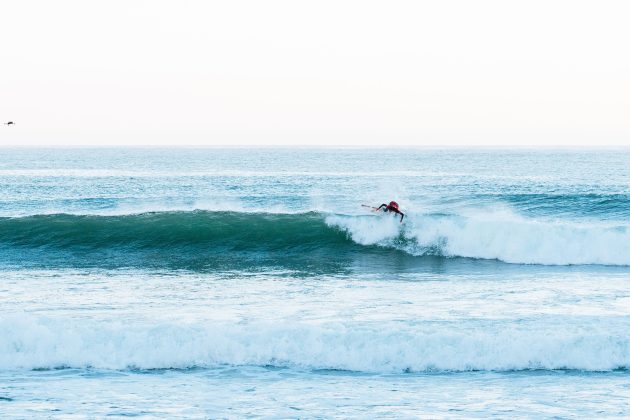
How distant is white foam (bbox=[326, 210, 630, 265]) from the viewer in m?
20.0

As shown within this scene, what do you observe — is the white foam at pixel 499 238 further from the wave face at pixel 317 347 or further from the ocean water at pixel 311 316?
the wave face at pixel 317 347

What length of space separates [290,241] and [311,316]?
33.3 feet

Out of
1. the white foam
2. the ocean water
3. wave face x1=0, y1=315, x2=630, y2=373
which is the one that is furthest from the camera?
the white foam

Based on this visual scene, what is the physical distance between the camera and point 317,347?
1084 centimetres

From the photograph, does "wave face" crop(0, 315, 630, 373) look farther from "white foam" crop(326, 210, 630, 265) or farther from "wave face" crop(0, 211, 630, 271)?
"white foam" crop(326, 210, 630, 265)

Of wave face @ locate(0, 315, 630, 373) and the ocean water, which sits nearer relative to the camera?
the ocean water

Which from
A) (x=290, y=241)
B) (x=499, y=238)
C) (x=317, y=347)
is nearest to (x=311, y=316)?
(x=317, y=347)

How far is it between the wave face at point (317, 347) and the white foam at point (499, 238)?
8.86 metres

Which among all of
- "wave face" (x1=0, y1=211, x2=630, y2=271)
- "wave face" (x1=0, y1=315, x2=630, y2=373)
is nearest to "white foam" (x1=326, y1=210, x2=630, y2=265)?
"wave face" (x1=0, y1=211, x2=630, y2=271)

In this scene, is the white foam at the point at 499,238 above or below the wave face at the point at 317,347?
above

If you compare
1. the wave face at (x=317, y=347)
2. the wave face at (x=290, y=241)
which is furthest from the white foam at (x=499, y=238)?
the wave face at (x=317, y=347)

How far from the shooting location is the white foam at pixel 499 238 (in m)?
20.0

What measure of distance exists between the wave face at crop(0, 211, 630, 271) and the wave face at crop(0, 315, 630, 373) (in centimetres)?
758

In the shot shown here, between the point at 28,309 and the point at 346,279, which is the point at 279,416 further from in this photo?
the point at 346,279
